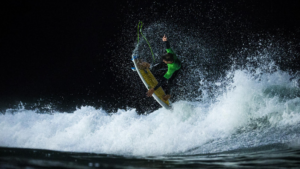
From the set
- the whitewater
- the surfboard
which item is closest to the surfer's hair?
the surfboard

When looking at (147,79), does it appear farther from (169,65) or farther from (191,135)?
(191,135)

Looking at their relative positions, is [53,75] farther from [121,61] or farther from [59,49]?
[121,61]

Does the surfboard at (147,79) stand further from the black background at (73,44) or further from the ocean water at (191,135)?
the black background at (73,44)

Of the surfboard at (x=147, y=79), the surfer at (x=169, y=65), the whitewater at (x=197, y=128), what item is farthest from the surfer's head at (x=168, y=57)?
the whitewater at (x=197, y=128)

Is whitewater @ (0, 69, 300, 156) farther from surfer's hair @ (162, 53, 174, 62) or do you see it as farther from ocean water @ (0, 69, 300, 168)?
surfer's hair @ (162, 53, 174, 62)

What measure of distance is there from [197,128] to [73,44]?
6852 millimetres

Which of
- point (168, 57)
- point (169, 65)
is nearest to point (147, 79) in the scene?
point (169, 65)

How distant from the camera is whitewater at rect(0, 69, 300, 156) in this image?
3518mm

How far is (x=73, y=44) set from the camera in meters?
9.12

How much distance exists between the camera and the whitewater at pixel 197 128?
352 centimetres

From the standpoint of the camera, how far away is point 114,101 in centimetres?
821

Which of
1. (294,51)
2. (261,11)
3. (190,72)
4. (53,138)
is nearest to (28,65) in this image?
(53,138)

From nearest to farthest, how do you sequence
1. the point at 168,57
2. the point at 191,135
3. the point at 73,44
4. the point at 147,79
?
1. the point at 191,135
2. the point at 168,57
3. the point at 147,79
4. the point at 73,44

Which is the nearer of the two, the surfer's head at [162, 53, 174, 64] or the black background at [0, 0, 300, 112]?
the surfer's head at [162, 53, 174, 64]
